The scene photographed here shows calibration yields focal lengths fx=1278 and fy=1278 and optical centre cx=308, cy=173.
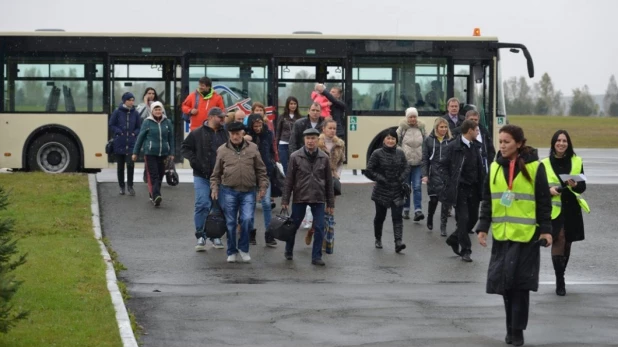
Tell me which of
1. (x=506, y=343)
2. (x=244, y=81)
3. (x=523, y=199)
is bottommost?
(x=506, y=343)

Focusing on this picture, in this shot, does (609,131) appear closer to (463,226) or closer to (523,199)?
(463,226)

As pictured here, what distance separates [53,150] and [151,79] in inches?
96.2

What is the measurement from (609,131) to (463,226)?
5475 cm

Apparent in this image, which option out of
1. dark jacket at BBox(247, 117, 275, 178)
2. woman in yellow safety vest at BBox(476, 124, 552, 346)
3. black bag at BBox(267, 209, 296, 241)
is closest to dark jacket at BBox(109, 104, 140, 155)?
dark jacket at BBox(247, 117, 275, 178)

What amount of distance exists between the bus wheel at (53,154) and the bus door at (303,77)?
4228mm

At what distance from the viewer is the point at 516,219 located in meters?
10.4

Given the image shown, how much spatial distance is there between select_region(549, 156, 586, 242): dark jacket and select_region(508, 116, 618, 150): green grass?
39.9 meters

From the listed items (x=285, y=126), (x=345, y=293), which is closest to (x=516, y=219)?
(x=345, y=293)

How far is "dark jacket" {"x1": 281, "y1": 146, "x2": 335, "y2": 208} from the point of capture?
14992 millimetres

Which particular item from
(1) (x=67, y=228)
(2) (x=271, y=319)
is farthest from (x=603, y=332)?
(1) (x=67, y=228)

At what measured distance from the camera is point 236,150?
14.9 meters

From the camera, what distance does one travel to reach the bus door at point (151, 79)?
25656 mm

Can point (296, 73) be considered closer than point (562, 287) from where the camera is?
No

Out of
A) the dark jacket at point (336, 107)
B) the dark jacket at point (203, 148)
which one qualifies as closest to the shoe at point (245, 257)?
the dark jacket at point (203, 148)
